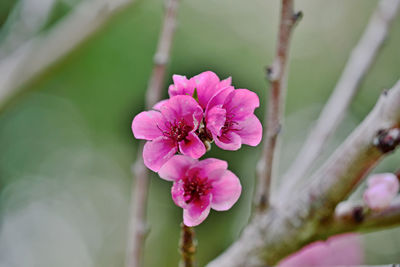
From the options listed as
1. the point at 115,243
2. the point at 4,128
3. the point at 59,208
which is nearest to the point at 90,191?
the point at 59,208

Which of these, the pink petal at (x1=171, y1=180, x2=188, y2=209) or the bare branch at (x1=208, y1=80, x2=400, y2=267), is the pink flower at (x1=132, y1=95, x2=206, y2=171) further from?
the bare branch at (x1=208, y1=80, x2=400, y2=267)

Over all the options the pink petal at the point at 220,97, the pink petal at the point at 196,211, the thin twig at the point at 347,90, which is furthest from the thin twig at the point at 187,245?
the thin twig at the point at 347,90

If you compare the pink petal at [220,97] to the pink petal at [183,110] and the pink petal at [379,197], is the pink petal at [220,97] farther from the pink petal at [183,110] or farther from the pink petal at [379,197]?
A: the pink petal at [379,197]

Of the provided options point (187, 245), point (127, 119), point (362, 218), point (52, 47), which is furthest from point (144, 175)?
point (127, 119)

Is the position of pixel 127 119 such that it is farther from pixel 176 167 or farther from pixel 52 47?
pixel 176 167

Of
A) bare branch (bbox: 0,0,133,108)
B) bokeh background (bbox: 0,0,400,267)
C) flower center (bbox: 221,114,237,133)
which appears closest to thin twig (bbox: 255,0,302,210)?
flower center (bbox: 221,114,237,133)

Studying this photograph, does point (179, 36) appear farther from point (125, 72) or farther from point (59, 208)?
point (59, 208)
